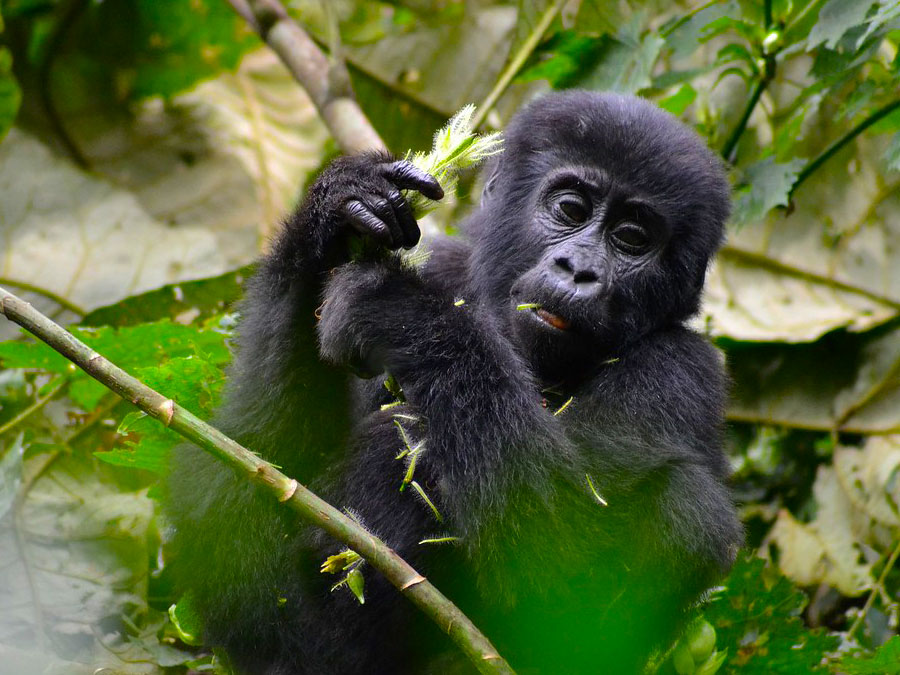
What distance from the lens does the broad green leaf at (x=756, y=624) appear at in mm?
3508

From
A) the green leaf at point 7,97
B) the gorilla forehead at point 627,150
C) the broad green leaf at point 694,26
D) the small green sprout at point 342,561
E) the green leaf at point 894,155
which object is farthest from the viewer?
the green leaf at point 7,97

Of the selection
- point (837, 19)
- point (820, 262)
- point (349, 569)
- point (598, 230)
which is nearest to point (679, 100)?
point (837, 19)

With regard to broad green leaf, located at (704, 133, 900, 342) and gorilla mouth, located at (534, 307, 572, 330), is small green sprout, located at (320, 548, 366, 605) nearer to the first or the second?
gorilla mouth, located at (534, 307, 572, 330)

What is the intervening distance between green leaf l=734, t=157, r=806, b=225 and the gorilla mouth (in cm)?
136

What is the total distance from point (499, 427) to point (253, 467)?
2.49ft

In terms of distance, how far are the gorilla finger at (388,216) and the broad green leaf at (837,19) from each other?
5.88 ft

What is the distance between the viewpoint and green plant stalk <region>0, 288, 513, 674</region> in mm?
2027

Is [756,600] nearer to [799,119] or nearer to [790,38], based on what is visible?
[799,119]

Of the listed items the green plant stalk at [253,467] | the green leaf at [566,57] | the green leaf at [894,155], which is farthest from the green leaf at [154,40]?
the green plant stalk at [253,467]

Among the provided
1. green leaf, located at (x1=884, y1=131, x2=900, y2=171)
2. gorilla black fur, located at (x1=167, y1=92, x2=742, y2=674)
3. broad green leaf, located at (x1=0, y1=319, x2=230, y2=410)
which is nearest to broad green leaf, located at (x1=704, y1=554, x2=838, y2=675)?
gorilla black fur, located at (x1=167, y1=92, x2=742, y2=674)

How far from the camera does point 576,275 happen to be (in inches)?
118

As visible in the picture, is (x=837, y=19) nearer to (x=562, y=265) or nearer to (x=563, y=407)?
(x=562, y=265)

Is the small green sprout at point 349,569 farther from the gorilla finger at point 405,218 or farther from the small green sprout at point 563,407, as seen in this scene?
the gorilla finger at point 405,218

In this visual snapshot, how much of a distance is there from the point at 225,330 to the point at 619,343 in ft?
5.36
